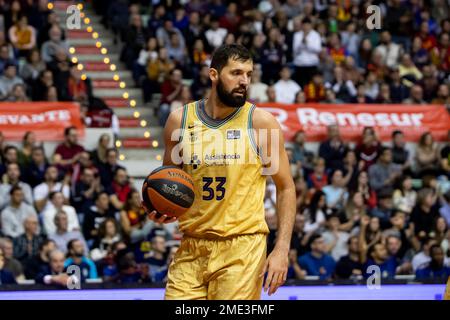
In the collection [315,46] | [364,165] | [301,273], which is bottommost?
[301,273]

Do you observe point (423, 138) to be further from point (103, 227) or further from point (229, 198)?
point (229, 198)

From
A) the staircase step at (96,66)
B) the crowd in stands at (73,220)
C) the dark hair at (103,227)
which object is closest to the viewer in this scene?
the crowd in stands at (73,220)

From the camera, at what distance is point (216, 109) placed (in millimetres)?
7730

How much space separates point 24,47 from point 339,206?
18.4ft

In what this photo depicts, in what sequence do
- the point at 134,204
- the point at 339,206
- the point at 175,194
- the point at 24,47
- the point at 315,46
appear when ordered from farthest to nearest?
the point at 315,46 < the point at 24,47 < the point at 339,206 < the point at 134,204 < the point at 175,194

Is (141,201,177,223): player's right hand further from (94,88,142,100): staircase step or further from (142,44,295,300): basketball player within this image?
(94,88,142,100): staircase step

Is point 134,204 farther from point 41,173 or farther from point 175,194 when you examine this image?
point 175,194

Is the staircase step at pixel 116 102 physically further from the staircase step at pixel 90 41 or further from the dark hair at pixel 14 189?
the dark hair at pixel 14 189

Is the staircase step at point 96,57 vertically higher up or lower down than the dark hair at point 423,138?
higher up

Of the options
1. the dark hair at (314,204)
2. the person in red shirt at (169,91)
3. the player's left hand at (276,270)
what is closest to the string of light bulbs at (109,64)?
→ the person in red shirt at (169,91)

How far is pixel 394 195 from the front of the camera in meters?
17.0

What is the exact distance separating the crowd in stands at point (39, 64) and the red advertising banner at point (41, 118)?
22 cm

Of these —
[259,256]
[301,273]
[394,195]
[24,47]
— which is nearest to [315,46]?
[394,195]

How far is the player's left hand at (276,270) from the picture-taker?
287 inches
